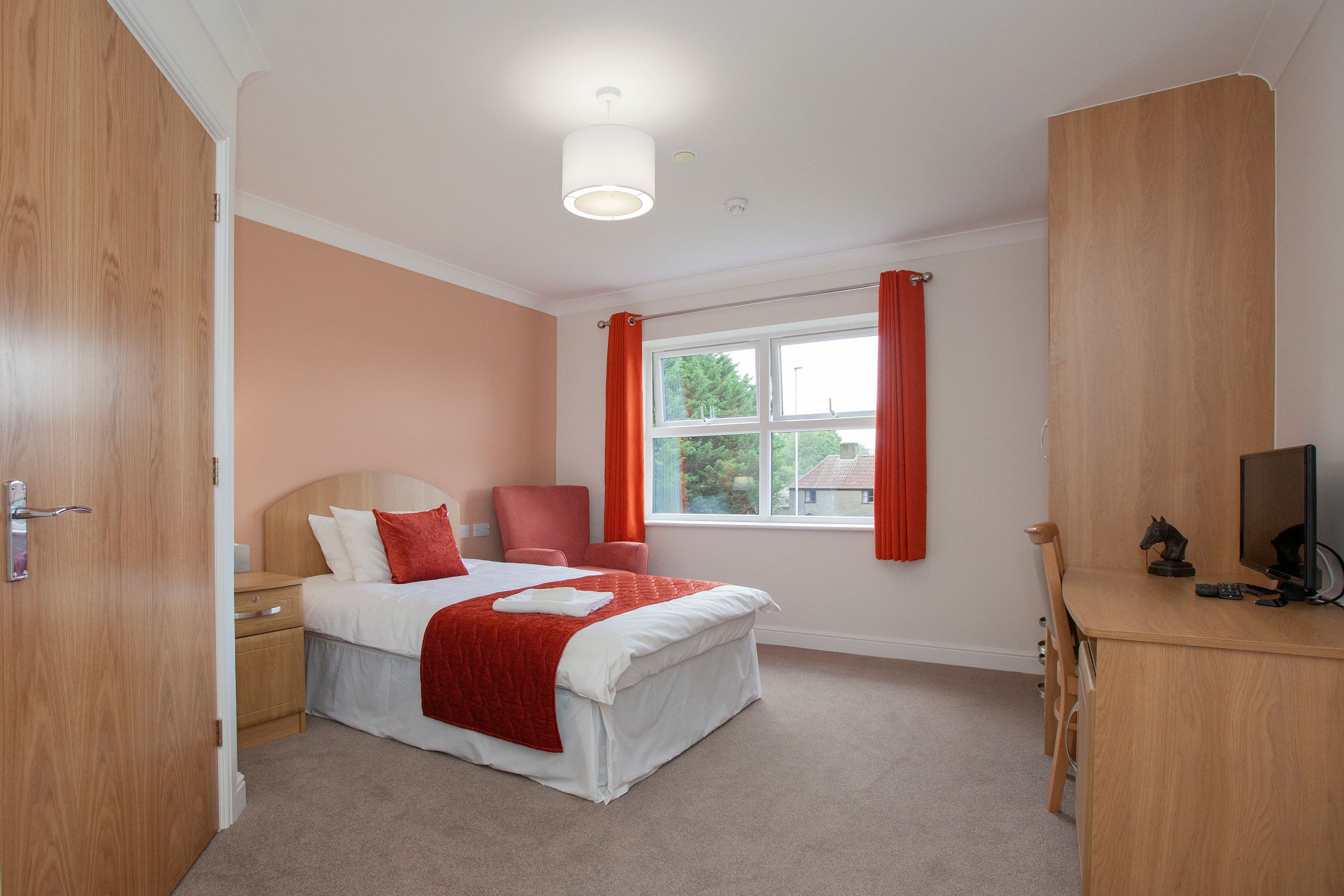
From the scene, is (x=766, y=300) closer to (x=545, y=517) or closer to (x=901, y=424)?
(x=901, y=424)

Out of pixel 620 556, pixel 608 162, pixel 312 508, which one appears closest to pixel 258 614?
pixel 312 508

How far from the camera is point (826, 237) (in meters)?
4.33

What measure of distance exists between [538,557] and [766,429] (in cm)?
178

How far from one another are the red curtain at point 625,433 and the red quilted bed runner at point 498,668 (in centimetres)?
219

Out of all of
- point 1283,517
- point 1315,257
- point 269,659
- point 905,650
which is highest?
point 1315,257

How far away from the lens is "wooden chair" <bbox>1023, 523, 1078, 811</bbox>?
2232 mm

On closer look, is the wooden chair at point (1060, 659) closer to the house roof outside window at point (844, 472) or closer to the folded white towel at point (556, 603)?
the folded white towel at point (556, 603)

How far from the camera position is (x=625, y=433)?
5.26 m

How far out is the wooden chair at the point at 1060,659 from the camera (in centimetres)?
223

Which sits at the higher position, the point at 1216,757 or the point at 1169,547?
the point at 1169,547

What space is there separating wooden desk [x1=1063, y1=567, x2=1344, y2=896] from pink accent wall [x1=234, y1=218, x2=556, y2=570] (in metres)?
3.59

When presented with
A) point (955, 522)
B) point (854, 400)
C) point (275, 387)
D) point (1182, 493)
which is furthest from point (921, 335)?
point (275, 387)

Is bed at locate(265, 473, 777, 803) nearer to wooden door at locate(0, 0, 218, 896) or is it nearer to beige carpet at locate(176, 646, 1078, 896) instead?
beige carpet at locate(176, 646, 1078, 896)

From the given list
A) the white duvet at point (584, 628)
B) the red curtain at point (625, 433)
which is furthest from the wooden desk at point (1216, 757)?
the red curtain at point (625, 433)
